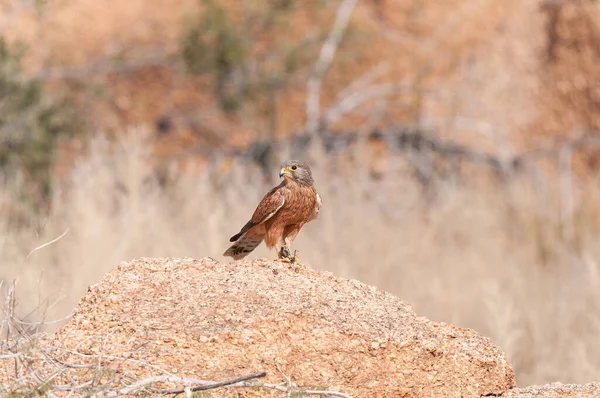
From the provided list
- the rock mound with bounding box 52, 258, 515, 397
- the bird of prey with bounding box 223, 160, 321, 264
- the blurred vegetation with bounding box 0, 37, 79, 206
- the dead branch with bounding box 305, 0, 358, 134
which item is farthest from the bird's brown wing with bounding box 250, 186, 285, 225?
the dead branch with bounding box 305, 0, 358, 134

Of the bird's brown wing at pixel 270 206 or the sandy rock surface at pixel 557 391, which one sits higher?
the bird's brown wing at pixel 270 206

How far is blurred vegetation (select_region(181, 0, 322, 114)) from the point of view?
13.1 metres

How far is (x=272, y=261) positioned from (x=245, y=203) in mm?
5679

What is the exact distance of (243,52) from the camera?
1321 centimetres

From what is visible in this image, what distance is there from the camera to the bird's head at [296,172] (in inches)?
169

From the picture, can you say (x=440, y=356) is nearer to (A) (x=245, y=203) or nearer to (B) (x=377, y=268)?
(B) (x=377, y=268)

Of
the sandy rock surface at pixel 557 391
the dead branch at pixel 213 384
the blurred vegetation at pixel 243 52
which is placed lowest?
the dead branch at pixel 213 384

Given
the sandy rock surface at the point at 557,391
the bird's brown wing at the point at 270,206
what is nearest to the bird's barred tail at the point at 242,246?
the bird's brown wing at the point at 270,206

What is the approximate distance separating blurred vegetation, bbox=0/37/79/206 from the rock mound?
24.7 ft

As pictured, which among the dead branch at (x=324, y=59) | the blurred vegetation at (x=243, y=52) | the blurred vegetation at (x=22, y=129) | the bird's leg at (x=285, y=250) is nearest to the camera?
the bird's leg at (x=285, y=250)

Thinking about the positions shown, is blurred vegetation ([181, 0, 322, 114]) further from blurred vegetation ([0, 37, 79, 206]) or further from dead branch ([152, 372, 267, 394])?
dead branch ([152, 372, 267, 394])

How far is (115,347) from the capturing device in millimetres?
3344

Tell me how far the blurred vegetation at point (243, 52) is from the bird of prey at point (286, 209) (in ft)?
28.9

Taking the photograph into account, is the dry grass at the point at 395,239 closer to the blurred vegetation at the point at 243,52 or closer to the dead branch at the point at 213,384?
the blurred vegetation at the point at 243,52
